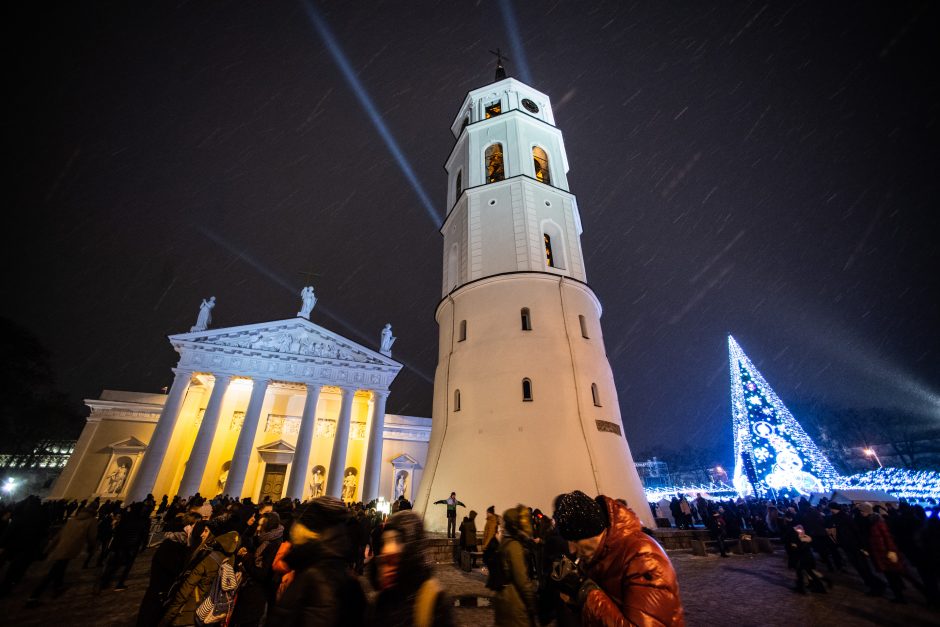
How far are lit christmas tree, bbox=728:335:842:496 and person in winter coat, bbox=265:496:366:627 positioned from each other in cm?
2788

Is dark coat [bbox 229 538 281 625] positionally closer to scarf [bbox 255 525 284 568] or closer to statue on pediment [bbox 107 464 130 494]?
scarf [bbox 255 525 284 568]

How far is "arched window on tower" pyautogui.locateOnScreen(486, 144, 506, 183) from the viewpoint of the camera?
20656 millimetres

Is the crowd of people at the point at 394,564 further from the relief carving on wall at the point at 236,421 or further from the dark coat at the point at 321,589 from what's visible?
the relief carving on wall at the point at 236,421

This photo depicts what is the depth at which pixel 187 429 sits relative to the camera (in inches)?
1136

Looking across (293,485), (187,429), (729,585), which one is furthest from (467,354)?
(187,429)

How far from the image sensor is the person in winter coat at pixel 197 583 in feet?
13.8

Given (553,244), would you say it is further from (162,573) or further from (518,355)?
(162,573)

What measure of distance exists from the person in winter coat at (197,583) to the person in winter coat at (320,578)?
246cm

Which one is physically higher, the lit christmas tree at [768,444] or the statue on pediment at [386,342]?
the statue on pediment at [386,342]

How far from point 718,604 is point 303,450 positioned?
25.2 meters

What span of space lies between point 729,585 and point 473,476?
7608mm

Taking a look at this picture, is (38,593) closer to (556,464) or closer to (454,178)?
(556,464)

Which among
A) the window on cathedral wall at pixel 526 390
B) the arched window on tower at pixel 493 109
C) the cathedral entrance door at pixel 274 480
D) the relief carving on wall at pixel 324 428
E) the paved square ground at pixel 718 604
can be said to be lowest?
the paved square ground at pixel 718 604

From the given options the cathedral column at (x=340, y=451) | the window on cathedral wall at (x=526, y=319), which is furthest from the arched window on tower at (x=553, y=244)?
the cathedral column at (x=340, y=451)
